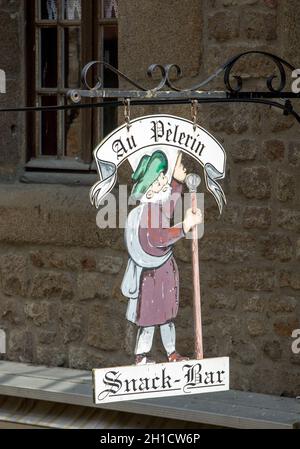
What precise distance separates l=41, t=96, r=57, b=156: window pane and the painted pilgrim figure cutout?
3069 mm

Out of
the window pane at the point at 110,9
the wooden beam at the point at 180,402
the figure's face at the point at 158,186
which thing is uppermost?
the window pane at the point at 110,9

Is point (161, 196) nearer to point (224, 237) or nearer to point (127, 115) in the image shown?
point (127, 115)

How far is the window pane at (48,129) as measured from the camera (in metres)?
8.48

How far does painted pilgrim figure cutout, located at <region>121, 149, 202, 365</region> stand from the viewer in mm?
5434

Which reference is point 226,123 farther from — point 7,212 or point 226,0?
point 7,212

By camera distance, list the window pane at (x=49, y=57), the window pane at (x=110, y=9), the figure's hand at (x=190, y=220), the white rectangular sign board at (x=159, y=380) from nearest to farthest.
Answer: the white rectangular sign board at (x=159, y=380) → the figure's hand at (x=190, y=220) → the window pane at (x=110, y=9) → the window pane at (x=49, y=57)

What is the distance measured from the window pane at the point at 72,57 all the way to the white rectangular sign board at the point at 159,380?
3.19 m

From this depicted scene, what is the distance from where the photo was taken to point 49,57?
8453 mm

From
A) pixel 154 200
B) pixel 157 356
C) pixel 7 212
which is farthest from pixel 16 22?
pixel 154 200

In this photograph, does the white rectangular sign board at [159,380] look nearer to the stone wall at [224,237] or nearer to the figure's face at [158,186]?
the figure's face at [158,186]

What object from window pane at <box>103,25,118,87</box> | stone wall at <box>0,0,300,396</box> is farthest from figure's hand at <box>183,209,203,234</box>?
window pane at <box>103,25,118,87</box>

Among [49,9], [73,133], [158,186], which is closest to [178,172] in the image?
[158,186]

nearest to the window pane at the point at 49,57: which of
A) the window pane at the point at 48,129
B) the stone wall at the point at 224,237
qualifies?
the window pane at the point at 48,129

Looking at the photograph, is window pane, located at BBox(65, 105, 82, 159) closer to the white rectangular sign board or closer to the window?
the window
